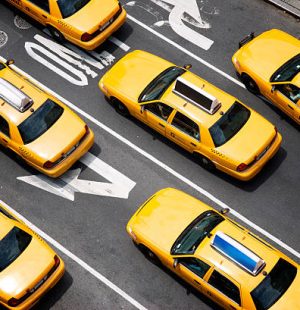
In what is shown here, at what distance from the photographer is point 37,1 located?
59.4 feet

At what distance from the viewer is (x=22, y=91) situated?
1602 cm

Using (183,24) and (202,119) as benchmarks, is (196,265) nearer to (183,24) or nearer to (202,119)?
(202,119)

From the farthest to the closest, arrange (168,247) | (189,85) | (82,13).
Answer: (82,13) < (189,85) < (168,247)

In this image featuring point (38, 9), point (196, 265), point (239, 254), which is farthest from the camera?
point (38, 9)

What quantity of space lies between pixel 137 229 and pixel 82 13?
6.72 metres

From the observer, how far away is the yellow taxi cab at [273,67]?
53.9ft

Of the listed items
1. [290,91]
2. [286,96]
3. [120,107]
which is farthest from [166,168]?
[290,91]

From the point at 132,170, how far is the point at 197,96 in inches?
99.4

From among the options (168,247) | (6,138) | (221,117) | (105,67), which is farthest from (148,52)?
(168,247)

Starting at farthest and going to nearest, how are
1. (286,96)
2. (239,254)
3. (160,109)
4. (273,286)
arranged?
(286,96) < (160,109) < (273,286) < (239,254)

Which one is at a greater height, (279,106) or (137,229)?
(279,106)

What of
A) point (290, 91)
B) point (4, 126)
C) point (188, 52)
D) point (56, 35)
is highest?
point (290, 91)

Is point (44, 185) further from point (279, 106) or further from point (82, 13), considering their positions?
point (279, 106)

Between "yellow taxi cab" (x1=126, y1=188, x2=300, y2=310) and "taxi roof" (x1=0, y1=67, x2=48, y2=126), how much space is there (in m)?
3.72
